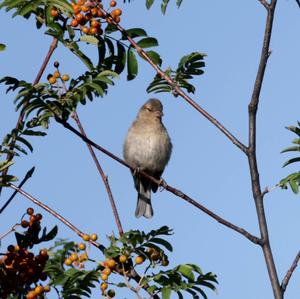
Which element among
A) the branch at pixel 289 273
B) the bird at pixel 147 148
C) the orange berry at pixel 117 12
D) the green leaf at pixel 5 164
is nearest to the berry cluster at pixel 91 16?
the orange berry at pixel 117 12

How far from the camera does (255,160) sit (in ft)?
11.0

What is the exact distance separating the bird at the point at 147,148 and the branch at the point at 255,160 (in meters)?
3.96

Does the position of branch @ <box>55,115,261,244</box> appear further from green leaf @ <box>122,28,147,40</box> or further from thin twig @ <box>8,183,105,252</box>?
green leaf @ <box>122,28,147,40</box>

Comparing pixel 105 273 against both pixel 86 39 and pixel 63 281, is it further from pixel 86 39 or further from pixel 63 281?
pixel 86 39

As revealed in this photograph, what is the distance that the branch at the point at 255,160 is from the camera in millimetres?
3066

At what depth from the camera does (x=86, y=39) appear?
405 centimetres

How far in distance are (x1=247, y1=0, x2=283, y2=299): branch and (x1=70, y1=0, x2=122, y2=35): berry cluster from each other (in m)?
1.00

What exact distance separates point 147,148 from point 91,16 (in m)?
3.49

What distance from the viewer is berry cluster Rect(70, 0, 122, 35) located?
160 inches

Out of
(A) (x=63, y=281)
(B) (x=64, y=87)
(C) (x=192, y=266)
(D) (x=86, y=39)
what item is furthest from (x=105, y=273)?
(D) (x=86, y=39)

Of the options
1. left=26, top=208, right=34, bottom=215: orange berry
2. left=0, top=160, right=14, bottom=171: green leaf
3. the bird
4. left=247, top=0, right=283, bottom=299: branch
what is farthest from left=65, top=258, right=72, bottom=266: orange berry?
the bird

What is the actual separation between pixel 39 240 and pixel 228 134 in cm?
119

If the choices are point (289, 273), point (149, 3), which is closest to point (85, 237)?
point (289, 273)

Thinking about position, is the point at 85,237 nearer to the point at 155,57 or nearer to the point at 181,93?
the point at 181,93
